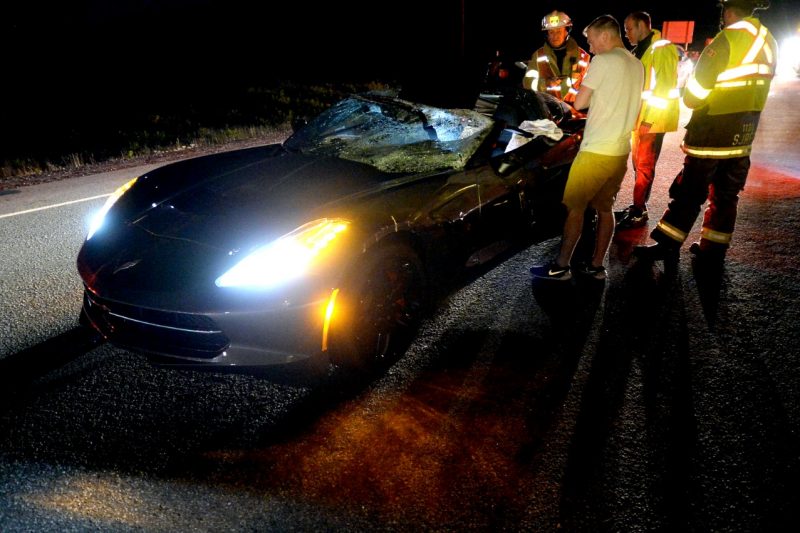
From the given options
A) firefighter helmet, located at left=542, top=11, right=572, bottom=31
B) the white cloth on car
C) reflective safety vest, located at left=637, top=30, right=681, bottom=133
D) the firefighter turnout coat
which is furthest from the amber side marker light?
firefighter helmet, located at left=542, top=11, right=572, bottom=31

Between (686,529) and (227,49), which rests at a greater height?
(227,49)

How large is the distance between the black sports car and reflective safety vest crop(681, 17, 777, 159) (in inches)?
44.4

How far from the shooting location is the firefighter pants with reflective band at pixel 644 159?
4.92m

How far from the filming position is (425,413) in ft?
8.45

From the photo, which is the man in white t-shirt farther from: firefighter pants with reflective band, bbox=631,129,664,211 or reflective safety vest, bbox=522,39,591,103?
reflective safety vest, bbox=522,39,591,103

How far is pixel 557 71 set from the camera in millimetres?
6512

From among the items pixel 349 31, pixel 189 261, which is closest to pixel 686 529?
pixel 189 261

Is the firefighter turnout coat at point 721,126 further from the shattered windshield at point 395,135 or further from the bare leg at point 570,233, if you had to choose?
the shattered windshield at point 395,135

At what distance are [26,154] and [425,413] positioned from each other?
13110 mm

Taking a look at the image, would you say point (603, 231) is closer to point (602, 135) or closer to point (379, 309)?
point (602, 135)

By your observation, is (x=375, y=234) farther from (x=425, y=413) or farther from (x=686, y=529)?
(x=686, y=529)

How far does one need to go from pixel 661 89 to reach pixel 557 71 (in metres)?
1.93

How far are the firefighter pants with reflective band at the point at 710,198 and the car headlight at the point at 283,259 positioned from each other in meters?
2.91

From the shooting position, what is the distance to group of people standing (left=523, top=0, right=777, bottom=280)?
11.4 feet
